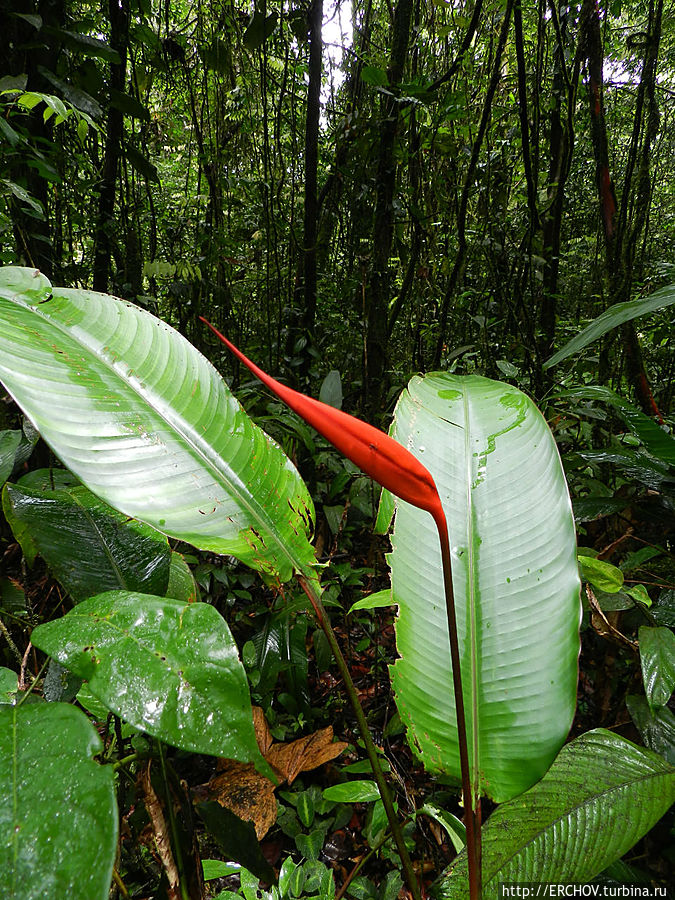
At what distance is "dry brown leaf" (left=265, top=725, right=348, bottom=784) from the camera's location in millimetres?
934

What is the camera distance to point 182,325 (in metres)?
2.20

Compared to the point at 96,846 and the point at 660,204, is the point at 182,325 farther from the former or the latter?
the point at 660,204

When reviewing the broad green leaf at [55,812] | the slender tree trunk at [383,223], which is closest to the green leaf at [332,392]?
the slender tree trunk at [383,223]

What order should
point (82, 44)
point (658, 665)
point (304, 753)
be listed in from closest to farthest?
point (658, 665), point (304, 753), point (82, 44)

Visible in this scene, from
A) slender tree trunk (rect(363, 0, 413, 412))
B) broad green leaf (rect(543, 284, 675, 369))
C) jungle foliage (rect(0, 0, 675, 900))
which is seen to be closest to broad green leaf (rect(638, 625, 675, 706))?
jungle foliage (rect(0, 0, 675, 900))

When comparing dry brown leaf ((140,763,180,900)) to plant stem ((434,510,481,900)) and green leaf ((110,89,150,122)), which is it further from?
green leaf ((110,89,150,122))

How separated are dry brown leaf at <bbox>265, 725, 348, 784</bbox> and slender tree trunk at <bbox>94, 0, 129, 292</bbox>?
1515 mm

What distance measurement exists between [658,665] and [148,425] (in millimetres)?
662

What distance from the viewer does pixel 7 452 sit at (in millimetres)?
676

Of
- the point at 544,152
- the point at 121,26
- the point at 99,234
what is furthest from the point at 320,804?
the point at 544,152

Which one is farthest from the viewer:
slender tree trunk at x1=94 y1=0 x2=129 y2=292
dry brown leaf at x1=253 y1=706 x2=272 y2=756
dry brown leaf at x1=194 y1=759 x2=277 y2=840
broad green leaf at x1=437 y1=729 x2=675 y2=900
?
slender tree trunk at x1=94 y1=0 x2=129 y2=292

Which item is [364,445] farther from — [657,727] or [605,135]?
[605,135]

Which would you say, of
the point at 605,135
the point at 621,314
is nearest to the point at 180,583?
the point at 621,314

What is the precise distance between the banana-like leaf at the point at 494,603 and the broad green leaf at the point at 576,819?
0.12 meters
